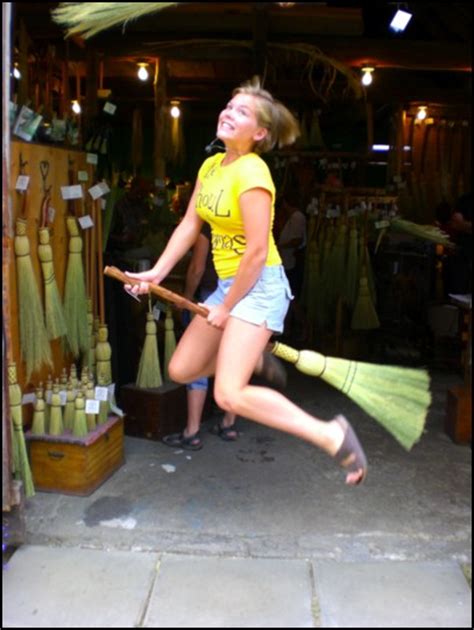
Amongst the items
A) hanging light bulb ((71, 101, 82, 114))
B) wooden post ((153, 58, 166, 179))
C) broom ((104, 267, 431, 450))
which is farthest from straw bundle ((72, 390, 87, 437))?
wooden post ((153, 58, 166, 179))

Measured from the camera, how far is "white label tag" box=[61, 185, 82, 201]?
406 cm

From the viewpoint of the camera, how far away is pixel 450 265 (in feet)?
21.4

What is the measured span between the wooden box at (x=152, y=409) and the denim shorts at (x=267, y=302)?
152cm

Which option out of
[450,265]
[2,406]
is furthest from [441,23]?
[2,406]

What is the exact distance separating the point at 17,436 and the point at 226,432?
1542mm

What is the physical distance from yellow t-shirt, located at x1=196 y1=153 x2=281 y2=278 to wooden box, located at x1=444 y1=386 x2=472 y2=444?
196 cm

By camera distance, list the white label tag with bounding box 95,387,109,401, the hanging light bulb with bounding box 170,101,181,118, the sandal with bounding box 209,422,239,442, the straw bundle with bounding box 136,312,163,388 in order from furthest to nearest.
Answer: the hanging light bulb with bounding box 170,101,181,118 < the sandal with bounding box 209,422,239,442 < the straw bundle with bounding box 136,312,163,388 < the white label tag with bounding box 95,387,109,401

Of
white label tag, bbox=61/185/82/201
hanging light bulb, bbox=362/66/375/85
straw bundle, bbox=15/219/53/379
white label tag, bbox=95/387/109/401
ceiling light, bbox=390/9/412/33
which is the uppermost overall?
ceiling light, bbox=390/9/412/33

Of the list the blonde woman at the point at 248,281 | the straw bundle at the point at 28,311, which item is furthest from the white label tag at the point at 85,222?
the blonde woman at the point at 248,281

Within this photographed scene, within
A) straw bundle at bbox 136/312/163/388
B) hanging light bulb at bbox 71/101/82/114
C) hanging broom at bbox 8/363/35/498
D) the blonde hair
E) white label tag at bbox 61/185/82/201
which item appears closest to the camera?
the blonde hair

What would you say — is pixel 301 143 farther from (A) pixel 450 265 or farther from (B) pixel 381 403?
(B) pixel 381 403

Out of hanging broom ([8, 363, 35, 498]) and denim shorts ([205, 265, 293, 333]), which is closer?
denim shorts ([205, 265, 293, 333])

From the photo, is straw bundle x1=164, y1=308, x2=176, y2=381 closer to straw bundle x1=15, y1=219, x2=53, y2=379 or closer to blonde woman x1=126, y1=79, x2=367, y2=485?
straw bundle x1=15, y1=219, x2=53, y2=379

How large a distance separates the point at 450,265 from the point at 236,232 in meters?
4.01
